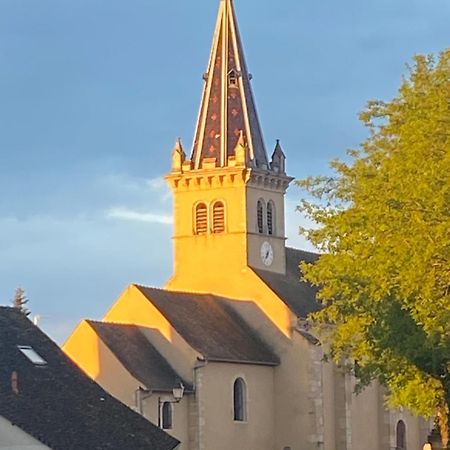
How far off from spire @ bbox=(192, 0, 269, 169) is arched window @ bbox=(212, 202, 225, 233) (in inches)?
79.0

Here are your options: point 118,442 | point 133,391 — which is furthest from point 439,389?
point 133,391

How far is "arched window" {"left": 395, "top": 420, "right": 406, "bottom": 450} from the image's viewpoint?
74969 millimetres

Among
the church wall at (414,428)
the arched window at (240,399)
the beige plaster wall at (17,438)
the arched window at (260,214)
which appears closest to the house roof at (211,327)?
the arched window at (240,399)

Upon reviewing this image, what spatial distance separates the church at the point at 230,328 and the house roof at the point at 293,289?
0.37 feet

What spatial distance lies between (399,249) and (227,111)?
37.2 metres

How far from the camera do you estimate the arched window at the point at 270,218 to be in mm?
70812

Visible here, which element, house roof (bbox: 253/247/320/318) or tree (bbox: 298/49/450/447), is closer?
tree (bbox: 298/49/450/447)

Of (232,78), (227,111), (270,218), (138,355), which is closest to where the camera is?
(138,355)

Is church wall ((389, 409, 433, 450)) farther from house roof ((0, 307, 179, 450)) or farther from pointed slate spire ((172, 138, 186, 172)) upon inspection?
house roof ((0, 307, 179, 450))

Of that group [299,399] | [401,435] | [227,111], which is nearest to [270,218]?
[227,111]

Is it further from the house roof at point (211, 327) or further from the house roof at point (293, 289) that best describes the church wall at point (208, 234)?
the house roof at point (211, 327)

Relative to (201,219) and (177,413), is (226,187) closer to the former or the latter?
(201,219)

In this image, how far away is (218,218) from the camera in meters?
69.7

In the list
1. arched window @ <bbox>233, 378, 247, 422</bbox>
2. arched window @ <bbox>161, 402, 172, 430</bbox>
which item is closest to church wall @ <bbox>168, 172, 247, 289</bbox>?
arched window @ <bbox>233, 378, 247, 422</bbox>
